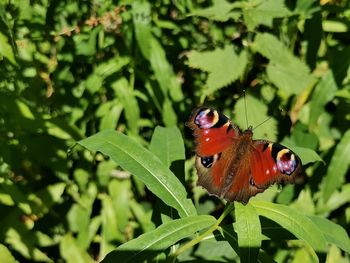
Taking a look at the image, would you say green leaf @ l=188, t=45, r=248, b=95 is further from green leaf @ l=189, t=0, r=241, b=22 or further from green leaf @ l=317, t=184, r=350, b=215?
green leaf @ l=317, t=184, r=350, b=215

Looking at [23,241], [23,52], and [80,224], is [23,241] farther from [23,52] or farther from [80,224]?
[23,52]

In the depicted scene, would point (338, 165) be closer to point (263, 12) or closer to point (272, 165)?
point (263, 12)

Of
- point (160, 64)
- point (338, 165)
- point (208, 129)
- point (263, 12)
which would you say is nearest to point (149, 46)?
point (160, 64)

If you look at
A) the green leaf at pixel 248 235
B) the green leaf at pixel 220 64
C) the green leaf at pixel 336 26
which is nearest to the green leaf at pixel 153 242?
the green leaf at pixel 248 235

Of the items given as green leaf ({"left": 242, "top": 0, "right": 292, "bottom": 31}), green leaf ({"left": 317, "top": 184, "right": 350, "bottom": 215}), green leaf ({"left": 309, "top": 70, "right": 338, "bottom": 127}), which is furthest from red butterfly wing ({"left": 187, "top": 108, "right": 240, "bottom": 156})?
green leaf ({"left": 317, "top": 184, "right": 350, "bottom": 215})

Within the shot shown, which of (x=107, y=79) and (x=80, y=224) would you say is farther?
(x=80, y=224)

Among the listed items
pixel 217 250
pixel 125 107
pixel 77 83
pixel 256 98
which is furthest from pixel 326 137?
pixel 77 83

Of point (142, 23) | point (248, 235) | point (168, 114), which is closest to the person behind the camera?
point (248, 235)
